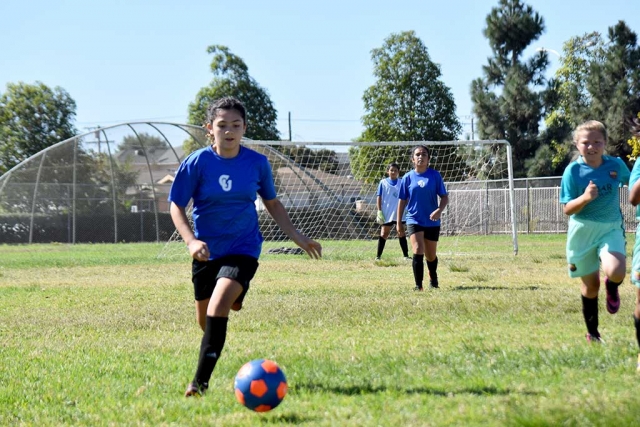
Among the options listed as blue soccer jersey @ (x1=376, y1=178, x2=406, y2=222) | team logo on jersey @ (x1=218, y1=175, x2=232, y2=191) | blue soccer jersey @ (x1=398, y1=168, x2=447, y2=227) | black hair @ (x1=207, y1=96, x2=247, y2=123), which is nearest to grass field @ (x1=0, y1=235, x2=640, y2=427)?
blue soccer jersey @ (x1=398, y1=168, x2=447, y2=227)

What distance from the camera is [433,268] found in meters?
12.4

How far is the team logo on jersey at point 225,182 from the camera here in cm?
588

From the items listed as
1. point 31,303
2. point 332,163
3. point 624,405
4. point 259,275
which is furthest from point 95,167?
point 624,405

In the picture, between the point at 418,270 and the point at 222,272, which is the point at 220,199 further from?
the point at 418,270

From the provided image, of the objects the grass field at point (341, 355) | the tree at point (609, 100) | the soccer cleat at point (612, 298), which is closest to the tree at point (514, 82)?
the tree at point (609, 100)

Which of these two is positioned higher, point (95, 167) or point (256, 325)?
point (95, 167)

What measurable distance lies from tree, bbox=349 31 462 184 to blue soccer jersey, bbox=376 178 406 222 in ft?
109

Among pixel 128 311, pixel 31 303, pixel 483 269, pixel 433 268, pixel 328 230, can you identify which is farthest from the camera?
pixel 328 230

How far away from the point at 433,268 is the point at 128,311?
4284 millimetres

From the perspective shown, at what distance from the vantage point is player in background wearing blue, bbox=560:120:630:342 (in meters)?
6.92

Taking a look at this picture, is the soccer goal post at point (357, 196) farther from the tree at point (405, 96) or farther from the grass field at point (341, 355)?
the tree at point (405, 96)

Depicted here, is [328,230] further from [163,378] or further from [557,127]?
[557,127]

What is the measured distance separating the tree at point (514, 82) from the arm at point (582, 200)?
139 ft

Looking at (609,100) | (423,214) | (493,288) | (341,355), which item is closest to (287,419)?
(341,355)
